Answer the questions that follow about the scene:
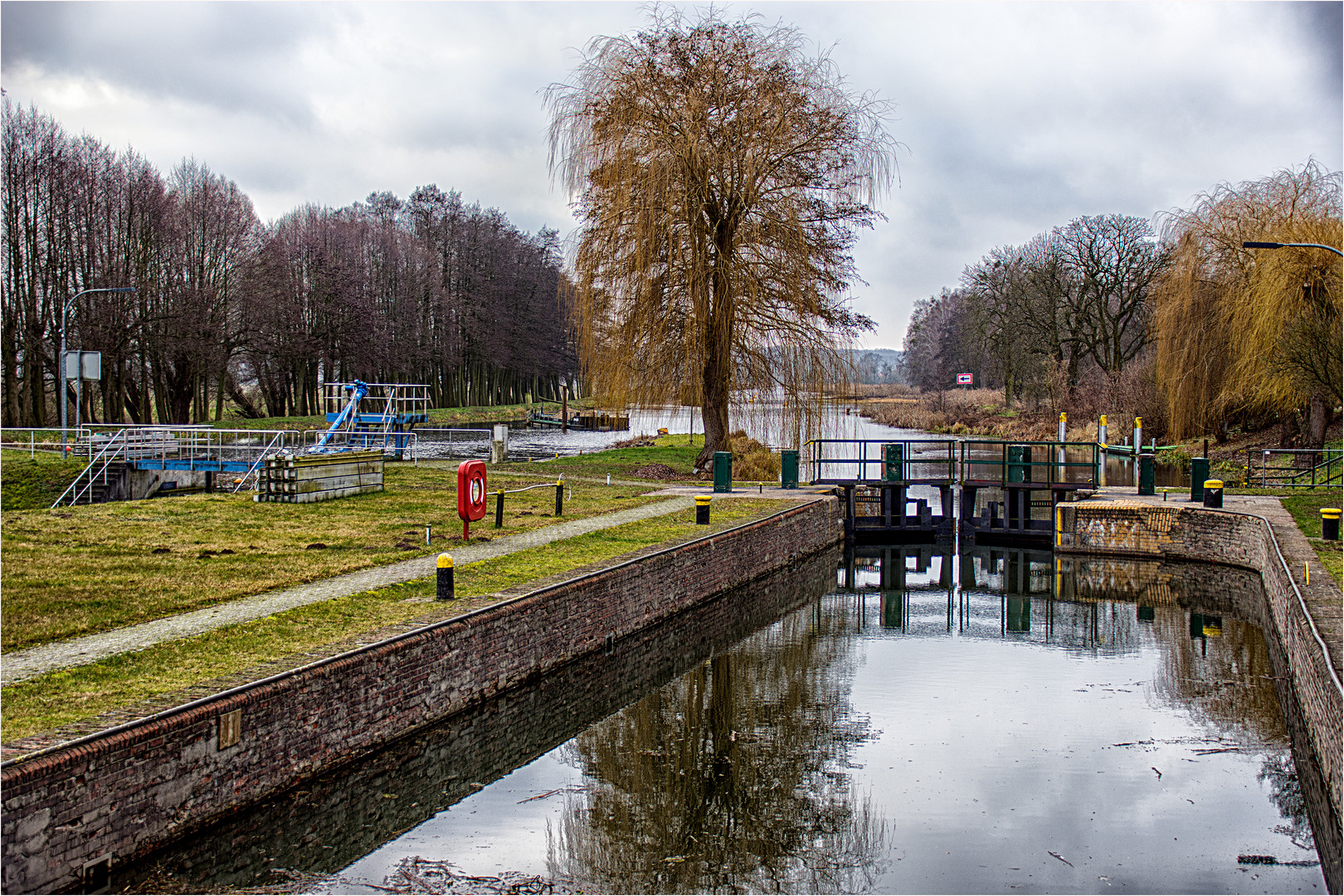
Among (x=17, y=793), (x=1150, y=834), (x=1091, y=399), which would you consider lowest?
(x=1150, y=834)

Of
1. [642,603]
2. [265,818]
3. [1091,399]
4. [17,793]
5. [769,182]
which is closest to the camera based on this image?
[17,793]

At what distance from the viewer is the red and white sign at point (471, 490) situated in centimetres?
1620

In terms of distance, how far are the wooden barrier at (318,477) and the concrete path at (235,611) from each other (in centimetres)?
597

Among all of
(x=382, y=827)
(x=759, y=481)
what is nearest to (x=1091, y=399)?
(x=759, y=481)

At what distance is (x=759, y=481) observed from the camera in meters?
29.0

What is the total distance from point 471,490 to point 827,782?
8138 millimetres

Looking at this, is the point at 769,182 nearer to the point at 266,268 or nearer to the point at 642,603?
the point at 642,603

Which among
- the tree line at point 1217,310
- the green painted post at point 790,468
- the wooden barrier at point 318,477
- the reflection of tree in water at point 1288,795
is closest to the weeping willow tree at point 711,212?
the green painted post at point 790,468

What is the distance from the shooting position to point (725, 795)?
9938 millimetres

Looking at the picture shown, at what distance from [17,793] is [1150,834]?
858 centimetres

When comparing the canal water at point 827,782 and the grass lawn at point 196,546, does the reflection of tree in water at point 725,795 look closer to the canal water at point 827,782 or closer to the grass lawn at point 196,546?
the canal water at point 827,782

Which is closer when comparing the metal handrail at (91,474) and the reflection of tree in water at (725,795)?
the reflection of tree in water at (725,795)

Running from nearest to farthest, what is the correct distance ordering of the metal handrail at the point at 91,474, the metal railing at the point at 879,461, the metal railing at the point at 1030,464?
the metal handrail at the point at 91,474
the metal railing at the point at 1030,464
the metal railing at the point at 879,461

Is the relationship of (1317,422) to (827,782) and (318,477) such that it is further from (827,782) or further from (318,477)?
(318,477)
